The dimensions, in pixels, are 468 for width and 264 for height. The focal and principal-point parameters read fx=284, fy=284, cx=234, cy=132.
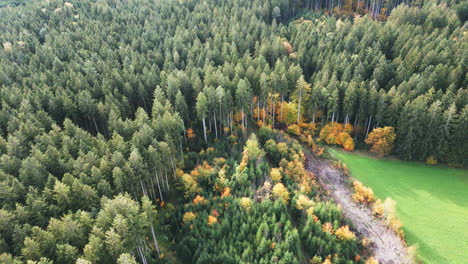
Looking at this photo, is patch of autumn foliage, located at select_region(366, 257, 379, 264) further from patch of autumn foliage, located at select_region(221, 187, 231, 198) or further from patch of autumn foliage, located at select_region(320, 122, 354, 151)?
patch of autumn foliage, located at select_region(320, 122, 354, 151)

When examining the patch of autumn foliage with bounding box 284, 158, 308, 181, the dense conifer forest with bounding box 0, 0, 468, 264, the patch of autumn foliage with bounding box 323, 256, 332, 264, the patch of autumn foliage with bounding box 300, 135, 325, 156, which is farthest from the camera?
the patch of autumn foliage with bounding box 300, 135, 325, 156

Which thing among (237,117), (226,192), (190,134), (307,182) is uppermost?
(237,117)

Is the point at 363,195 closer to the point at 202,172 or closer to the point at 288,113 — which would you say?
the point at 288,113

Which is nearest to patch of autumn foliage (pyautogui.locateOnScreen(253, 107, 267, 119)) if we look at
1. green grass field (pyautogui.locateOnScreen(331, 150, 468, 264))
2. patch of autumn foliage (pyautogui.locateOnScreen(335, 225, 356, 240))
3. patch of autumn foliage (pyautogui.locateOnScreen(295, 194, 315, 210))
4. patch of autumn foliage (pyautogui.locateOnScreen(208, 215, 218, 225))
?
green grass field (pyautogui.locateOnScreen(331, 150, 468, 264))

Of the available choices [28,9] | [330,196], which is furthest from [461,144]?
[28,9]

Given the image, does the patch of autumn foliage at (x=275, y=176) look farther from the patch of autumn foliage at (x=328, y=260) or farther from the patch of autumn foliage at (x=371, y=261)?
the patch of autumn foliage at (x=371, y=261)

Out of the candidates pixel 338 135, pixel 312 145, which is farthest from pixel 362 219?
pixel 338 135
